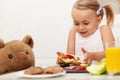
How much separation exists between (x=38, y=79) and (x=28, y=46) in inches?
20.0

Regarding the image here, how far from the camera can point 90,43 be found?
6.84ft

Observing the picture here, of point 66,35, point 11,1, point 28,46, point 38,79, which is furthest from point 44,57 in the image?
point 38,79

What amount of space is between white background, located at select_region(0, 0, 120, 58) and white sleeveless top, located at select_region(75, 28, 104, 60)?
159mm

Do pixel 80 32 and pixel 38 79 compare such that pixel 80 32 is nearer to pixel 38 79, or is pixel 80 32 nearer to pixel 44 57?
pixel 44 57

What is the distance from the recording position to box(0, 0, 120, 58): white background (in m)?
2.26

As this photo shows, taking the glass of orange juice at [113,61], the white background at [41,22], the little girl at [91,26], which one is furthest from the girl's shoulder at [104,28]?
the glass of orange juice at [113,61]

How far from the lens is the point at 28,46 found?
1516 mm

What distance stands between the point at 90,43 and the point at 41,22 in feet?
1.56

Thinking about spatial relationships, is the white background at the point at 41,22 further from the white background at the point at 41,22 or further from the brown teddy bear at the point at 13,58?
the brown teddy bear at the point at 13,58

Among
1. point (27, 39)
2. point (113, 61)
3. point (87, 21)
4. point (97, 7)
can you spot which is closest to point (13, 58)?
point (27, 39)

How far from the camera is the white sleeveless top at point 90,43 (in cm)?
205

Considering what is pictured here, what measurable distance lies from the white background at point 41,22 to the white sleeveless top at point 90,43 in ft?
0.52

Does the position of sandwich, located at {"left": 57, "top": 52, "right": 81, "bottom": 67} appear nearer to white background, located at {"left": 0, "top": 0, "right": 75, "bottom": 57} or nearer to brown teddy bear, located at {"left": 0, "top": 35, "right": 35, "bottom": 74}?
brown teddy bear, located at {"left": 0, "top": 35, "right": 35, "bottom": 74}

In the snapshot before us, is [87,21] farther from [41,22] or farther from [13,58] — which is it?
[13,58]
